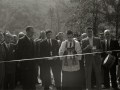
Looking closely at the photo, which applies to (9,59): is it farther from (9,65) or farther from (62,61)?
(62,61)

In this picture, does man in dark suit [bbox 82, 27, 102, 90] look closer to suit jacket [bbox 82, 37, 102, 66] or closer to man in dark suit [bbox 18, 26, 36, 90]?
suit jacket [bbox 82, 37, 102, 66]

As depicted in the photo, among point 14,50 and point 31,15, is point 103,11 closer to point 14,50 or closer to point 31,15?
point 14,50

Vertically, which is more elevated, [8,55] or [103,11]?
[103,11]

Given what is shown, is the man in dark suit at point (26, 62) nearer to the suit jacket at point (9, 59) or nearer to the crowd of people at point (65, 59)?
the crowd of people at point (65, 59)

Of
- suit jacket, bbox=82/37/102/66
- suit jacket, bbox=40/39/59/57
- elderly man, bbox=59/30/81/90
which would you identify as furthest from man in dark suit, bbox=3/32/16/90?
suit jacket, bbox=82/37/102/66

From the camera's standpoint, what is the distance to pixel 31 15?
104 meters

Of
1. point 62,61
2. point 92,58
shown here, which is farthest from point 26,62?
point 92,58

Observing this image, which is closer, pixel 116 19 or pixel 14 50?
pixel 14 50

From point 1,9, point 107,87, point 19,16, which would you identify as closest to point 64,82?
point 107,87

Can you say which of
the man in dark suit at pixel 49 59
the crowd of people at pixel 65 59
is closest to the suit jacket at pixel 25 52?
the crowd of people at pixel 65 59

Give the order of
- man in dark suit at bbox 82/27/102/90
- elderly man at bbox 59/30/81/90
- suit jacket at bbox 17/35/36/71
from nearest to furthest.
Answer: suit jacket at bbox 17/35/36/71
elderly man at bbox 59/30/81/90
man in dark suit at bbox 82/27/102/90

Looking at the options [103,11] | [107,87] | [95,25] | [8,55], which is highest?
[103,11]

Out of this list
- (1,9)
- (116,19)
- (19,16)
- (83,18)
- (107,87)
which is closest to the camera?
(107,87)

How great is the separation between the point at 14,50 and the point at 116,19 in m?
15.0
